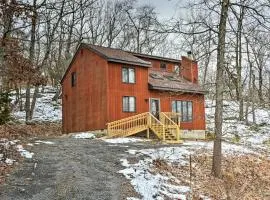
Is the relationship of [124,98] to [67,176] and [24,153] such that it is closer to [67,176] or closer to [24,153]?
[24,153]

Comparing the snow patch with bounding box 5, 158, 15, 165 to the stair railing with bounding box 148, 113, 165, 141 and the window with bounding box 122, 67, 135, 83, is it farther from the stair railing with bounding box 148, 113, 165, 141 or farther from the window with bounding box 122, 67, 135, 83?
the window with bounding box 122, 67, 135, 83

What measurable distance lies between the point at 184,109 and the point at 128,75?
5.94 metres

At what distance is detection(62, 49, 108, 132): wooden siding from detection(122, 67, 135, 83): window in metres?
1.47

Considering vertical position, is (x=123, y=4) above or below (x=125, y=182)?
above

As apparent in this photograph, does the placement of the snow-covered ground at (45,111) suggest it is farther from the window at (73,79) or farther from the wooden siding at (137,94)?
the wooden siding at (137,94)

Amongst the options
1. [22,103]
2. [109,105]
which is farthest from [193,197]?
[22,103]

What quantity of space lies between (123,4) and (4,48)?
1602 inches

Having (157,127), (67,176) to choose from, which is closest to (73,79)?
(157,127)

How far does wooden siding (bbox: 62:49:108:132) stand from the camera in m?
28.0

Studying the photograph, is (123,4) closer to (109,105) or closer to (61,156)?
(109,105)

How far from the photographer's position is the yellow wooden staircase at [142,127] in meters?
25.5

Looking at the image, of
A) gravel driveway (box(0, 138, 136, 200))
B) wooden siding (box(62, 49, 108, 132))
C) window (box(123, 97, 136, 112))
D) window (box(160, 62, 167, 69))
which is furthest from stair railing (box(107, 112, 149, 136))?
window (box(160, 62, 167, 69))

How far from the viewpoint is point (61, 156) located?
15.9 meters

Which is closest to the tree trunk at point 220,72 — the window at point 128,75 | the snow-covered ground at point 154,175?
the snow-covered ground at point 154,175
